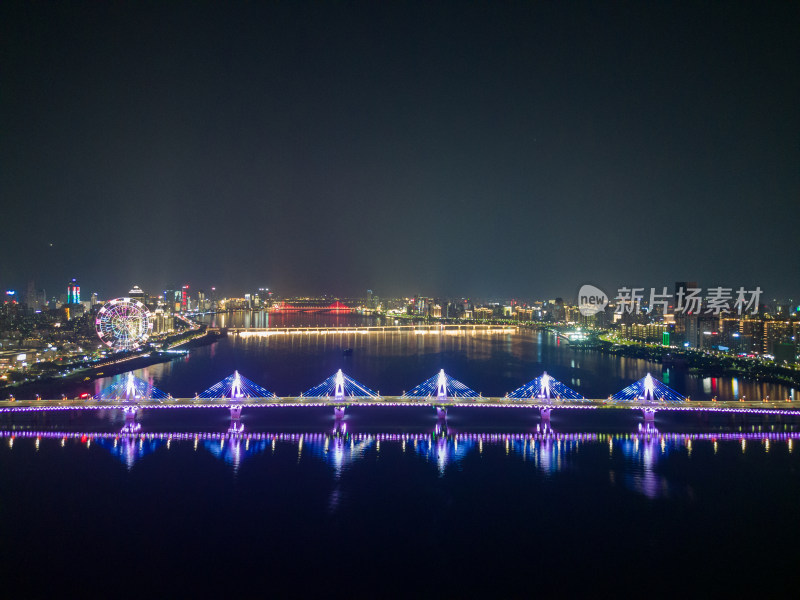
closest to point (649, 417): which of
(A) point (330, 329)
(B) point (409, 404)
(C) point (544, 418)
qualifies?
(C) point (544, 418)

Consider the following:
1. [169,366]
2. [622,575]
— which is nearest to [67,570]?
[622,575]

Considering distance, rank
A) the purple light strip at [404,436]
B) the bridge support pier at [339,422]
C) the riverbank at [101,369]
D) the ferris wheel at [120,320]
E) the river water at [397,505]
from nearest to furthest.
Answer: the river water at [397,505] → the purple light strip at [404,436] → the bridge support pier at [339,422] → the riverbank at [101,369] → the ferris wheel at [120,320]

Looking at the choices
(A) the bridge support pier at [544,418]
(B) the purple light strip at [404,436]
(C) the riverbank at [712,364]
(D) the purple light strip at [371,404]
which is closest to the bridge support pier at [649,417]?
(D) the purple light strip at [371,404]

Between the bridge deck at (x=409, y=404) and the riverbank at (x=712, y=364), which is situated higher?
the riverbank at (x=712, y=364)

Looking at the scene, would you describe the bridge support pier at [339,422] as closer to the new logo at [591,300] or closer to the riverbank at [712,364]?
the riverbank at [712,364]

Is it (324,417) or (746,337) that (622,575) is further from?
(746,337)
